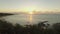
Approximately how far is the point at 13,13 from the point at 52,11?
20.2 inches

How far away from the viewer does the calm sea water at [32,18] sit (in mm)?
1464

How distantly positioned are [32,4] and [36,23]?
253mm

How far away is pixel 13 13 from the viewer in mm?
1507

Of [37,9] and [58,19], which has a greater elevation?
[37,9]

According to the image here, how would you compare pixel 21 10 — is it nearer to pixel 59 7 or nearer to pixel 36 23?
pixel 36 23

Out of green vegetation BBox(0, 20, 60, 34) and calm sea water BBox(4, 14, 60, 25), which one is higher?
calm sea water BBox(4, 14, 60, 25)

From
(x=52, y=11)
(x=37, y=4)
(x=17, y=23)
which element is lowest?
(x=17, y=23)

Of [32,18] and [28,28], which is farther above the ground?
[32,18]

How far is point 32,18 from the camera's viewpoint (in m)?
1.47

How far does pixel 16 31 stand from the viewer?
58.9 inches

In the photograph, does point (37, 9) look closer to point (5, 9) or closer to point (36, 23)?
point (36, 23)

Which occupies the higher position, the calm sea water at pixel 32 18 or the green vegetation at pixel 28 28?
the calm sea water at pixel 32 18

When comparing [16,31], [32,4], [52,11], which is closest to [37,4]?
[32,4]

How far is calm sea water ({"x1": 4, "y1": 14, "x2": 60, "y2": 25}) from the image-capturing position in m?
1.46
